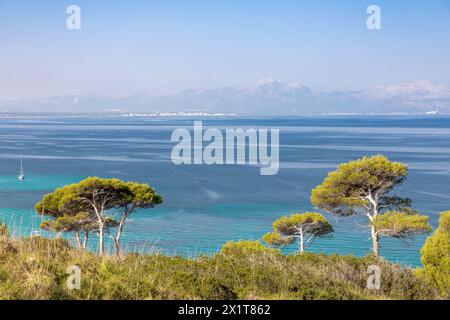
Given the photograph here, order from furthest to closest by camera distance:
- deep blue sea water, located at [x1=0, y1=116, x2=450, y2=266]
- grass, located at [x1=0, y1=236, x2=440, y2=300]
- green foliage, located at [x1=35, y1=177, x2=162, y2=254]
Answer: deep blue sea water, located at [x1=0, y1=116, x2=450, y2=266] → green foliage, located at [x1=35, y1=177, x2=162, y2=254] → grass, located at [x1=0, y1=236, x2=440, y2=300]

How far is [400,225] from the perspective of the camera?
13922 millimetres

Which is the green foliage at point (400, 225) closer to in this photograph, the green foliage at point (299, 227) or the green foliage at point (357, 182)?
the green foliage at point (357, 182)

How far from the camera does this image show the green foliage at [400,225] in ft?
45.7

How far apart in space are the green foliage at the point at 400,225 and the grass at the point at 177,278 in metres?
7.53

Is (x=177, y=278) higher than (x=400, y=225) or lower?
higher

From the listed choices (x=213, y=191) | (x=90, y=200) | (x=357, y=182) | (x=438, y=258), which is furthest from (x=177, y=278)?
(x=213, y=191)

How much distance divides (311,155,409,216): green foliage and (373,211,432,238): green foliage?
1.24 metres

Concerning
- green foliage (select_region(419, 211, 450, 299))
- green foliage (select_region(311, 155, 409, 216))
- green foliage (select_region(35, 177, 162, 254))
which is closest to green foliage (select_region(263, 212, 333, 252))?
green foliage (select_region(311, 155, 409, 216))

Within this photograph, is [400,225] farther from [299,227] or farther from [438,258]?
[299,227]

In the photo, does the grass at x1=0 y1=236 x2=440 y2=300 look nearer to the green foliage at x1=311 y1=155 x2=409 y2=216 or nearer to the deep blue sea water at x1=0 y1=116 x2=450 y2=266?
the deep blue sea water at x1=0 y1=116 x2=450 y2=266

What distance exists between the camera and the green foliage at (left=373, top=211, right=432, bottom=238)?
13.9 metres

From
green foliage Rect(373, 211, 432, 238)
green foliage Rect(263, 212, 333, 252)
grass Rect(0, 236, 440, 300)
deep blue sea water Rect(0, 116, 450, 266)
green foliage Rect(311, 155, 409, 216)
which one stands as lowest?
deep blue sea water Rect(0, 116, 450, 266)

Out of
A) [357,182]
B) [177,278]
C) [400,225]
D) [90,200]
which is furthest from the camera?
[90,200]

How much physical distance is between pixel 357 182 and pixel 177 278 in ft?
34.7
